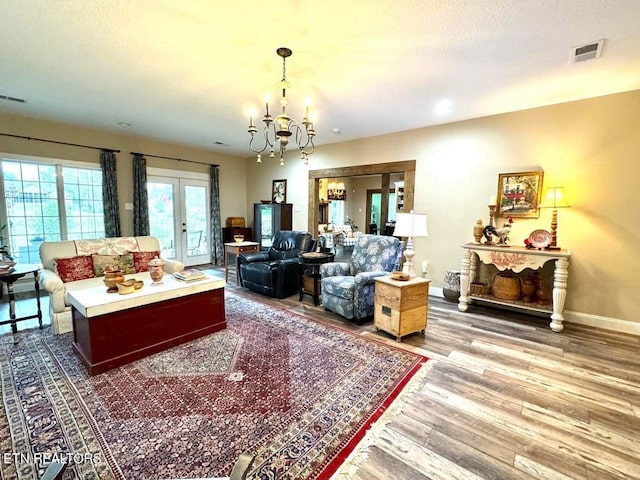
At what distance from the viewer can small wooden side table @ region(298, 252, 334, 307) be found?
12.7 feet

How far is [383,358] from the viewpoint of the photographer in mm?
2561

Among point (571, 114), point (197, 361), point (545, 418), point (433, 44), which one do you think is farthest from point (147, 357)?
point (571, 114)

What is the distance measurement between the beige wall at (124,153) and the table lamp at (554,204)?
6.20 meters

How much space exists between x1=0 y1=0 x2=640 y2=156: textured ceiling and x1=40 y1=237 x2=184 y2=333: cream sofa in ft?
6.04

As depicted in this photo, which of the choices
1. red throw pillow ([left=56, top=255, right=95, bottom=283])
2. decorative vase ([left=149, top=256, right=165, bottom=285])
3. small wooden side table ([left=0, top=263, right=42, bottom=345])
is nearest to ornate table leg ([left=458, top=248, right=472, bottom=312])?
decorative vase ([left=149, top=256, right=165, bottom=285])

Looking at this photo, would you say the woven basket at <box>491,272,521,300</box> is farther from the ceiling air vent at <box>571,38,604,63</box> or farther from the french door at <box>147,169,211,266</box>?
the french door at <box>147,169,211,266</box>

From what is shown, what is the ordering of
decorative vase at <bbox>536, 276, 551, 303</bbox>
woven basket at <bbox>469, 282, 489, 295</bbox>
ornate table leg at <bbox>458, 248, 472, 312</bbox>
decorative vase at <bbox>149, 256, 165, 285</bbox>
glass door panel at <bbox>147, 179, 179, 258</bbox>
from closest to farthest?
1. decorative vase at <bbox>149, 256, 165, 285</bbox>
2. decorative vase at <bbox>536, 276, 551, 303</bbox>
3. ornate table leg at <bbox>458, 248, 472, 312</bbox>
4. woven basket at <bbox>469, 282, 489, 295</bbox>
5. glass door panel at <bbox>147, 179, 179, 258</bbox>

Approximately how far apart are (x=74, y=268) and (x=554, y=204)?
5.73 meters

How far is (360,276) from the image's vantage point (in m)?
3.28

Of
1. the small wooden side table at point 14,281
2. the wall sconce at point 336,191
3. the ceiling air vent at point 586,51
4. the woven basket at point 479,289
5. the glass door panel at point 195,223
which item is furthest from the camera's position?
the wall sconce at point 336,191

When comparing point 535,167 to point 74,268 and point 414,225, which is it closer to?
point 414,225

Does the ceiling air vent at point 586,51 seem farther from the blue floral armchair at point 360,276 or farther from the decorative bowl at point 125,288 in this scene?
the decorative bowl at point 125,288

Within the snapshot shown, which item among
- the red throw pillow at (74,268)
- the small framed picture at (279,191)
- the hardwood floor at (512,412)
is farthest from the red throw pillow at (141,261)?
the small framed picture at (279,191)

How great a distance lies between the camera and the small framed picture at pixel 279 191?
6.63 m
